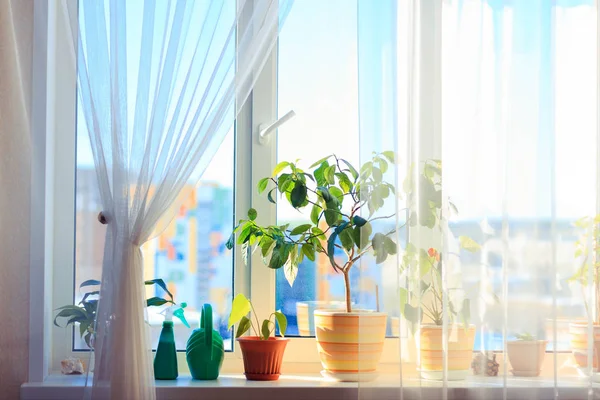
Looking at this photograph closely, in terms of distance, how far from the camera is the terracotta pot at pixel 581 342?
204 cm

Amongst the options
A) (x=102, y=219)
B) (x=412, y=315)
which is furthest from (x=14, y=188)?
(x=412, y=315)

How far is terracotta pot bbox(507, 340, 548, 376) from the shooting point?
204 cm

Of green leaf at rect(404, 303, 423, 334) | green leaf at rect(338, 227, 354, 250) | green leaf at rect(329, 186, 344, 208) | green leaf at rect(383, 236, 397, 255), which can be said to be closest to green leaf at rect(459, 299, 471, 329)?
green leaf at rect(404, 303, 423, 334)

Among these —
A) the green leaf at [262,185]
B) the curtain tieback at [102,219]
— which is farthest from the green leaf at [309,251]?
the curtain tieback at [102,219]

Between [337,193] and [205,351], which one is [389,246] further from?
[205,351]

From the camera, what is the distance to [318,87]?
2.38 m

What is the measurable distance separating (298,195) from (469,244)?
492 mm

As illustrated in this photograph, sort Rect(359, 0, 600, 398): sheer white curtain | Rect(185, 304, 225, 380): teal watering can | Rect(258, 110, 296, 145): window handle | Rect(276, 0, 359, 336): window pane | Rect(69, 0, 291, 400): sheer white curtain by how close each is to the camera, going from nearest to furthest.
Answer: Rect(69, 0, 291, 400): sheer white curtain → Rect(359, 0, 600, 398): sheer white curtain → Rect(185, 304, 225, 380): teal watering can → Rect(258, 110, 296, 145): window handle → Rect(276, 0, 359, 336): window pane

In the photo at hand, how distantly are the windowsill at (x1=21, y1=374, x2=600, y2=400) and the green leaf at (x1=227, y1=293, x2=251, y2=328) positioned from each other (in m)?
0.19

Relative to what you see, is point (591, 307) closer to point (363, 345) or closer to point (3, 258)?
point (363, 345)

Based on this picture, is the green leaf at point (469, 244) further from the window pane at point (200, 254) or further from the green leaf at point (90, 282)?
the green leaf at point (90, 282)

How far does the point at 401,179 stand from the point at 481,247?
289 millimetres

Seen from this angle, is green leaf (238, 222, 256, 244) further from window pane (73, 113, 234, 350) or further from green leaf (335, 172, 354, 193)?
green leaf (335, 172, 354, 193)

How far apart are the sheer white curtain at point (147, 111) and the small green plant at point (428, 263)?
0.56m
